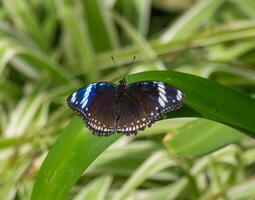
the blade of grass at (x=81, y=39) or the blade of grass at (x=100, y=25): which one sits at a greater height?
the blade of grass at (x=100, y=25)

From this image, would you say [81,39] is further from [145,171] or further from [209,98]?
[209,98]

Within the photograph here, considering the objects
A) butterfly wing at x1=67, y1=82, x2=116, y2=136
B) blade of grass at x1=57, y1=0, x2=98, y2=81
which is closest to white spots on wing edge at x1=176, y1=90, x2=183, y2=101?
butterfly wing at x1=67, y1=82, x2=116, y2=136

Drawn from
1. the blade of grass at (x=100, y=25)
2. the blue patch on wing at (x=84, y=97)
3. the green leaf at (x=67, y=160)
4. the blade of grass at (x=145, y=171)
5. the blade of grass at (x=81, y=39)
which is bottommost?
the green leaf at (x=67, y=160)

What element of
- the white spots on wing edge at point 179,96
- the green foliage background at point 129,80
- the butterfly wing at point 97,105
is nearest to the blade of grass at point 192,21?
the green foliage background at point 129,80

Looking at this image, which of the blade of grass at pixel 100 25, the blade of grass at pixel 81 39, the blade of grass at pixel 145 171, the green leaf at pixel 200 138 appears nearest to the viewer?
the green leaf at pixel 200 138

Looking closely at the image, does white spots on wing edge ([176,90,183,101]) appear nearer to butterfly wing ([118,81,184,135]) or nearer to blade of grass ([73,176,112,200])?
butterfly wing ([118,81,184,135])

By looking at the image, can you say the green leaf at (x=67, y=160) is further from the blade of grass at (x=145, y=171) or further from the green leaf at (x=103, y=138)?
the blade of grass at (x=145, y=171)

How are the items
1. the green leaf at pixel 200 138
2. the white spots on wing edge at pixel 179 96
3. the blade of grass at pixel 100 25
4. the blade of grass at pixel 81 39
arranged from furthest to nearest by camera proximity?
the blade of grass at pixel 100 25 → the blade of grass at pixel 81 39 → the green leaf at pixel 200 138 → the white spots on wing edge at pixel 179 96
